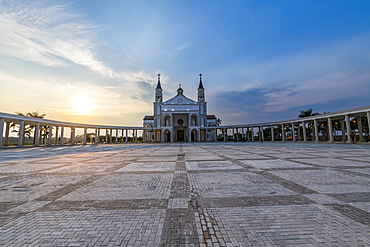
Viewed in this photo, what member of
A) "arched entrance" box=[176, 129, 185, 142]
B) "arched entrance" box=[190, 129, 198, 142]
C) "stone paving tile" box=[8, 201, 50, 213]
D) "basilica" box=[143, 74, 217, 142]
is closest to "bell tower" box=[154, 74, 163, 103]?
"basilica" box=[143, 74, 217, 142]

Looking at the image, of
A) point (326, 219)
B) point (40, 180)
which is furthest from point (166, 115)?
point (326, 219)

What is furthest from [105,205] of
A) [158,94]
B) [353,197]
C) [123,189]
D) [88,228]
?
[158,94]

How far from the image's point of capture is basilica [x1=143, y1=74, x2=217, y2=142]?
173 feet

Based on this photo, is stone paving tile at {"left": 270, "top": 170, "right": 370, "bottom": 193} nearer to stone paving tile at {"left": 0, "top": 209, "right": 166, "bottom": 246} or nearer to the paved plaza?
the paved plaza

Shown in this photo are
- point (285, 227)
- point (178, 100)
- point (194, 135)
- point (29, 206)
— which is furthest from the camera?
point (194, 135)

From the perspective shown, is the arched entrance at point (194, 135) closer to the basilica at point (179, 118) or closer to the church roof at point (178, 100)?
the basilica at point (179, 118)

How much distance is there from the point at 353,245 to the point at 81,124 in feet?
149

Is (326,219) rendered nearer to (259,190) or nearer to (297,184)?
(259,190)

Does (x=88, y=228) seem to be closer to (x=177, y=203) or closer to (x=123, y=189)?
(x=177, y=203)

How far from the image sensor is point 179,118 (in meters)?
57.5

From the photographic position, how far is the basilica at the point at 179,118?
173 feet

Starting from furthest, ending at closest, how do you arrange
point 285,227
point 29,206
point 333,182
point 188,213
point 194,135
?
point 194,135 → point 333,182 → point 29,206 → point 188,213 → point 285,227

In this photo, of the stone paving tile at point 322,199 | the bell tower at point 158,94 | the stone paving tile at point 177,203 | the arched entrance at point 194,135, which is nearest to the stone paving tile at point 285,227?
the stone paving tile at point 322,199

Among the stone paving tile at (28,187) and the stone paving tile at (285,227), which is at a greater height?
the stone paving tile at (28,187)
